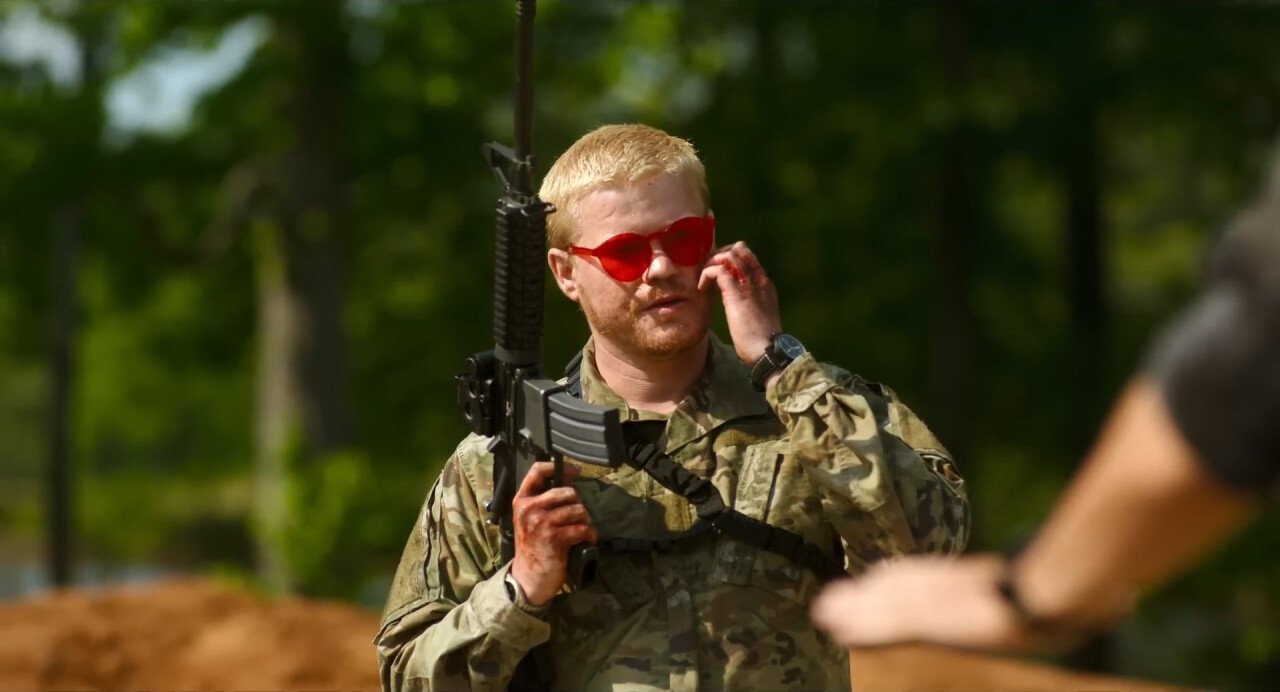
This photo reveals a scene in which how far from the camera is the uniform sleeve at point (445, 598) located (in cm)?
341

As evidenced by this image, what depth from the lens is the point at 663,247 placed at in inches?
135

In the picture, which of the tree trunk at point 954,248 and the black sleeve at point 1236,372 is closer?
the black sleeve at point 1236,372

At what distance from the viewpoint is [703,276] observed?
10.8 ft

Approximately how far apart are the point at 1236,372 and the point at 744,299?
1.93m

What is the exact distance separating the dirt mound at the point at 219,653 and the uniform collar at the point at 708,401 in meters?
5.00

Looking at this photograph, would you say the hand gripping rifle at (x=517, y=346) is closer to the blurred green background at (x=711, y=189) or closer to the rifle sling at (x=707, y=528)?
the rifle sling at (x=707, y=528)

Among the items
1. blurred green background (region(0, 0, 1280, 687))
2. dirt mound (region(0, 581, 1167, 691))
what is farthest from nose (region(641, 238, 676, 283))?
blurred green background (region(0, 0, 1280, 687))

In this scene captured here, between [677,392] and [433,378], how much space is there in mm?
17372

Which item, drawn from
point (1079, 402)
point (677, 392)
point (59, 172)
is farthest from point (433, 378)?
point (677, 392)

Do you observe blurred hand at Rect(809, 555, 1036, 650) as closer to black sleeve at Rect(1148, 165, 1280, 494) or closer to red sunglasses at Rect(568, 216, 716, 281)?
black sleeve at Rect(1148, 165, 1280, 494)

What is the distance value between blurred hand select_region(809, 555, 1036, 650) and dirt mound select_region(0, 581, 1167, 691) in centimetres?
682

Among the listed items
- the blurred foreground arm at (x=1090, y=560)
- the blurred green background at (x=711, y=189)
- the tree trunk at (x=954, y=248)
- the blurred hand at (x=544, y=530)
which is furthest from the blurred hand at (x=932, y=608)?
the tree trunk at (x=954, y=248)

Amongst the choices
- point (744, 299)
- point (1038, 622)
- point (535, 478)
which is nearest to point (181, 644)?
point (535, 478)

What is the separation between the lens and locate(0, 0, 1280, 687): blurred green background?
15.3 meters
